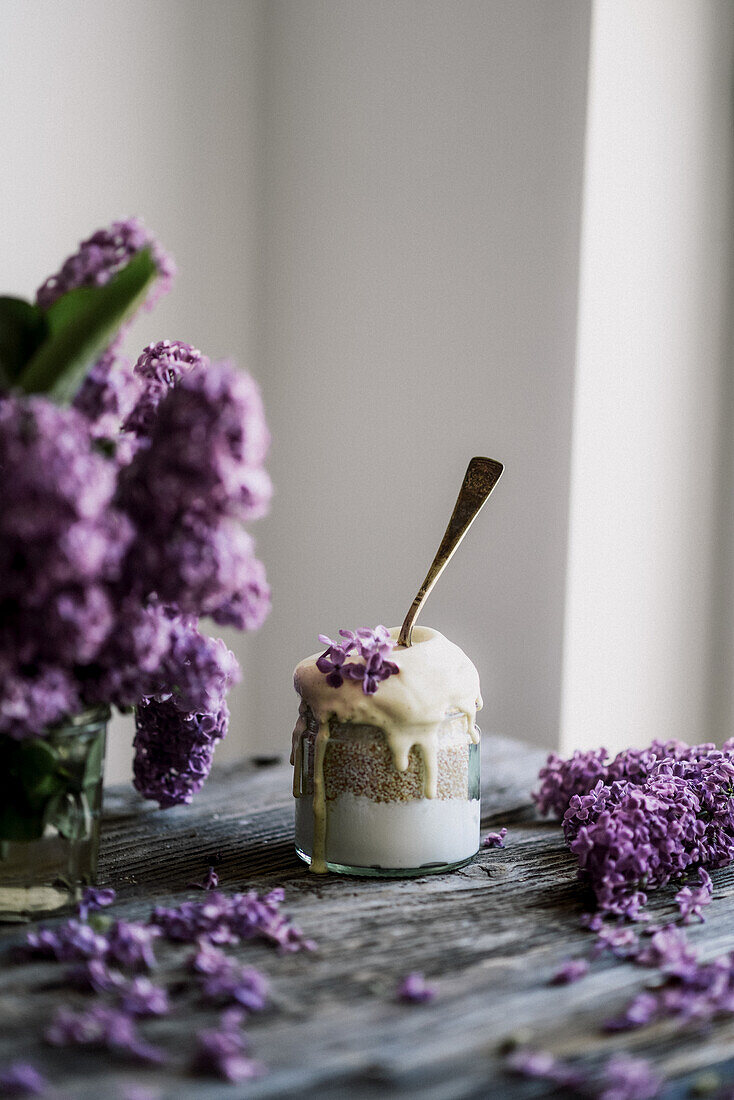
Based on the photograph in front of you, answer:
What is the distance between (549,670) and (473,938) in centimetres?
102

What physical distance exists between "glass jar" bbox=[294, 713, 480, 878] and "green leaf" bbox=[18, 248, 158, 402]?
35 cm

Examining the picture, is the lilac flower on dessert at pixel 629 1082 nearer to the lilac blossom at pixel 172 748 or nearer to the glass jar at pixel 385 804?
the glass jar at pixel 385 804

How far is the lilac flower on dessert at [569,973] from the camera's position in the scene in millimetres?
704

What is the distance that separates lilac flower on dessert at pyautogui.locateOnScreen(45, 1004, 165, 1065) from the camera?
0.60 metres

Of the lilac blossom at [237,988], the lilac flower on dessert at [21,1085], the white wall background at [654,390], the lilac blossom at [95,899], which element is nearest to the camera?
the lilac flower on dessert at [21,1085]

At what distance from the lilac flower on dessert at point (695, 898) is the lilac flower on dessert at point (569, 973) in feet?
0.42

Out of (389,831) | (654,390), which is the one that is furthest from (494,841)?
(654,390)

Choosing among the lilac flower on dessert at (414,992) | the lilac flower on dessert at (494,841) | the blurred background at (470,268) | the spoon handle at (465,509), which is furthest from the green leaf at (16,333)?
the blurred background at (470,268)

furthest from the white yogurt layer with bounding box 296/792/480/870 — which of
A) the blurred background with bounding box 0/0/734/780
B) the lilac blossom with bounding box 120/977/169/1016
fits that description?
the blurred background with bounding box 0/0/734/780

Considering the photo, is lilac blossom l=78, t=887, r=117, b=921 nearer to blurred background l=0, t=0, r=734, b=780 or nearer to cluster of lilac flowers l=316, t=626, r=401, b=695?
cluster of lilac flowers l=316, t=626, r=401, b=695

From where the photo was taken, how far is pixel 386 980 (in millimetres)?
700

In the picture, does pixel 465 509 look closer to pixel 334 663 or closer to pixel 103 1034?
pixel 334 663

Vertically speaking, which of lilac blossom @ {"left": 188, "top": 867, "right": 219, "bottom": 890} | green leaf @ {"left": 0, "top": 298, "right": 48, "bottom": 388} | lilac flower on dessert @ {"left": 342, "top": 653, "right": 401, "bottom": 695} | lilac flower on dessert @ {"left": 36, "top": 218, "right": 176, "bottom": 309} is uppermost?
lilac flower on dessert @ {"left": 36, "top": 218, "right": 176, "bottom": 309}

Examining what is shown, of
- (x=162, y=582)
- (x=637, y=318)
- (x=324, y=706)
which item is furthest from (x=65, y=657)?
(x=637, y=318)
